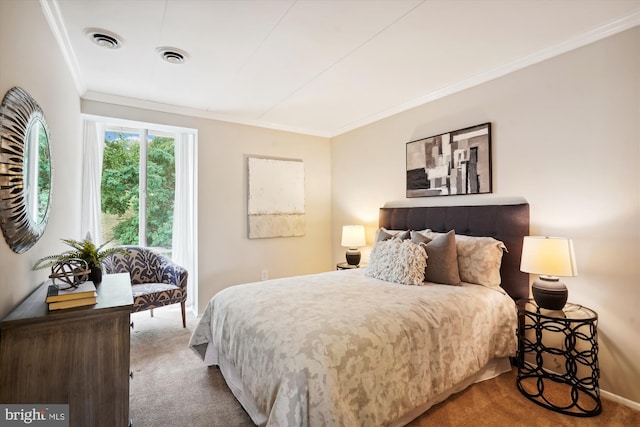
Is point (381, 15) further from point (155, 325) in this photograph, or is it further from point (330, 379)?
point (155, 325)

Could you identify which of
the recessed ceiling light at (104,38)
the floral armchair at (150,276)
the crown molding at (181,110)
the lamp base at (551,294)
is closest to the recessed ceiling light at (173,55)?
the recessed ceiling light at (104,38)

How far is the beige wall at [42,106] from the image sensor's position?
1.36 metres

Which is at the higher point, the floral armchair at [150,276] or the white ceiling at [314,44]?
the white ceiling at [314,44]

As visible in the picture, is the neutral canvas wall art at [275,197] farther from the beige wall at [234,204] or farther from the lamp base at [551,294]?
the lamp base at [551,294]

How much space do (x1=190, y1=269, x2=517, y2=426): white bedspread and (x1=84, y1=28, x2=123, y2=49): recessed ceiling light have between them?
2.01m

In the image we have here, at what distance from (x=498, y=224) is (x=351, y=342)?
184 cm

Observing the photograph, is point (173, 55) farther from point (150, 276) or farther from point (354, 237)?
point (354, 237)

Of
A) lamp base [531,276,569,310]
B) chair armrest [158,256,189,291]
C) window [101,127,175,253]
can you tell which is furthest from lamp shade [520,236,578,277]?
window [101,127,175,253]

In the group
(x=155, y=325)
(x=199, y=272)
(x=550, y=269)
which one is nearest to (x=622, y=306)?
(x=550, y=269)

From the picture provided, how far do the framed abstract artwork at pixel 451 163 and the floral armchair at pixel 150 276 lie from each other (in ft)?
9.00

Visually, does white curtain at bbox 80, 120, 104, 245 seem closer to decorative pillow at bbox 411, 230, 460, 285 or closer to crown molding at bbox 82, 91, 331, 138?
crown molding at bbox 82, 91, 331, 138

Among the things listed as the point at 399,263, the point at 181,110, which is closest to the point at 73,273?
the point at 399,263

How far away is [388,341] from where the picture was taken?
1646 millimetres

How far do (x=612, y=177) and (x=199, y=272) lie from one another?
393 centimetres
